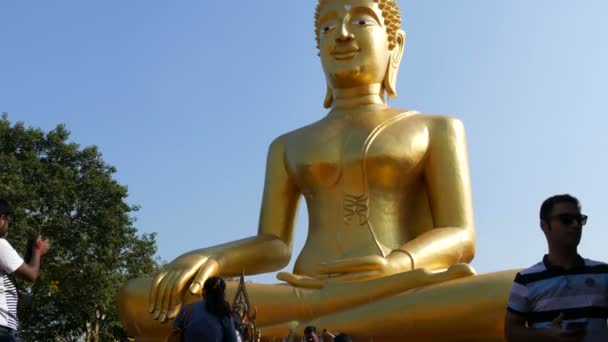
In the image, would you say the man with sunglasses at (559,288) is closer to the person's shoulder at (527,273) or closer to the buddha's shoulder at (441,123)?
the person's shoulder at (527,273)

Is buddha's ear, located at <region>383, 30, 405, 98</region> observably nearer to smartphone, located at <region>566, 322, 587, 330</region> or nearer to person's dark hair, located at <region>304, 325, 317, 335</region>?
person's dark hair, located at <region>304, 325, 317, 335</region>

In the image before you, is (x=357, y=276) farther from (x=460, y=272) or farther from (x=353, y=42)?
(x=353, y=42)

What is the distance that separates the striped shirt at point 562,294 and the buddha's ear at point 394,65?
5156 mm

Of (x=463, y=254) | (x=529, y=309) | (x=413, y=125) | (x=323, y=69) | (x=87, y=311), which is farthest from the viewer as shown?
(x=87, y=311)

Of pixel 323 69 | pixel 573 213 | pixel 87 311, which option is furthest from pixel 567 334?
pixel 87 311

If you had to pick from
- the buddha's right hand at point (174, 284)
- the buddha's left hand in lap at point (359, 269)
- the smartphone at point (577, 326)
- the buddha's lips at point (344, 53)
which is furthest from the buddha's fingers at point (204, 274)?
the smartphone at point (577, 326)

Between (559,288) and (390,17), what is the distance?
5400mm

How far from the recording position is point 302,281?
20.2ft

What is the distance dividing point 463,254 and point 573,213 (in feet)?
13.3

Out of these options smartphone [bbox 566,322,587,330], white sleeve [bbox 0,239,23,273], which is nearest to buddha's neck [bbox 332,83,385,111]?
white sleeve [bbox 0,239,23,273]

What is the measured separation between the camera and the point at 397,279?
19.2ft

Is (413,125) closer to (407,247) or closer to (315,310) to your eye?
(407,247)

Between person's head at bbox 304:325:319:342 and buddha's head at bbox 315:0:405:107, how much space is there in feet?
7.63

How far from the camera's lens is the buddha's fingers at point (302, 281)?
20.1 feet
